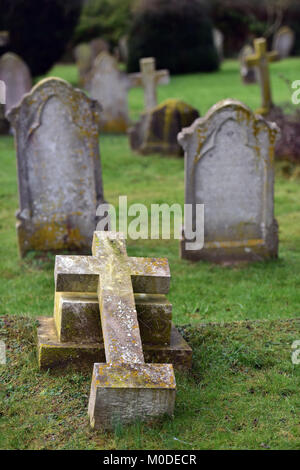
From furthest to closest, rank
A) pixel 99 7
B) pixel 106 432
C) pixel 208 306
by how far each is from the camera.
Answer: pixel 99 7, pixel 208 306, pixel 106 432

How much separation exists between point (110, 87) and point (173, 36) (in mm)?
11790

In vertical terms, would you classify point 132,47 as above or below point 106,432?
above

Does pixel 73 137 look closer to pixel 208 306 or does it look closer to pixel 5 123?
pixel 208 306

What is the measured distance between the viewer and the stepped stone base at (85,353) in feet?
13.2

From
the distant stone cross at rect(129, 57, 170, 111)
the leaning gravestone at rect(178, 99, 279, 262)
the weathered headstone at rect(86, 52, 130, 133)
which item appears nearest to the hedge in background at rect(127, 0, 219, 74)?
the weathered headstone at rect(86, 52, 130, 133)

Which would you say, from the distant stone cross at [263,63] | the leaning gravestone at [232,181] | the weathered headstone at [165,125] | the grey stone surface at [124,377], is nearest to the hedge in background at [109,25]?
the distant stone cross at [263,63]

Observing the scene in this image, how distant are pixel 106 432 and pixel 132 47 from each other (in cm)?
2373

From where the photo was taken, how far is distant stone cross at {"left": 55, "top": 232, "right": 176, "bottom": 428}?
3.39 m

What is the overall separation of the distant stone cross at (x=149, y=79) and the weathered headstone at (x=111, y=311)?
36.7 ft

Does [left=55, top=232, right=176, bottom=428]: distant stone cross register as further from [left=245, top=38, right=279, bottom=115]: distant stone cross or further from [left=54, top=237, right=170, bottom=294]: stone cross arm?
[left=245, top=38, right=279, bottom=115]: distant stone cross

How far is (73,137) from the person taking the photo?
22.4 ft

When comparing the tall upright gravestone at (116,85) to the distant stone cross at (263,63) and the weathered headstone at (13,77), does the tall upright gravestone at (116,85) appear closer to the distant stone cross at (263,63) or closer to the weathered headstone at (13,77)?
the weathered headstone at (13,77)

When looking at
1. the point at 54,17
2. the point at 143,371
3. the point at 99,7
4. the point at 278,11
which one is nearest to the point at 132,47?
the point at 54,17
